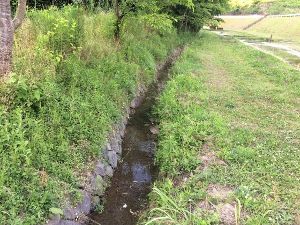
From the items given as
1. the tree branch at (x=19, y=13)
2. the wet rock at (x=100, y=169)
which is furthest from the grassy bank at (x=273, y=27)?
the tree branch at (x=19, y=13)

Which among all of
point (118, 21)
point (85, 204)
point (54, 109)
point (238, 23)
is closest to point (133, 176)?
point (85, 204)

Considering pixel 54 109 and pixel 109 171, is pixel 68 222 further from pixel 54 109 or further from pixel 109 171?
pixel 54 109

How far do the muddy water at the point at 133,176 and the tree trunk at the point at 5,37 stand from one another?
292 cm

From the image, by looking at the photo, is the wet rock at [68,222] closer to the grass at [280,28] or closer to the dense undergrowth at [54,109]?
the dense undergrowth at [54,109]

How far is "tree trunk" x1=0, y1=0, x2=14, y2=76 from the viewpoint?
6520mm

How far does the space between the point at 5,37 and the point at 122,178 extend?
3.42m

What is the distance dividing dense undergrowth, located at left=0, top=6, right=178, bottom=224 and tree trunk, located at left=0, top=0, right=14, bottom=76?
316 mm

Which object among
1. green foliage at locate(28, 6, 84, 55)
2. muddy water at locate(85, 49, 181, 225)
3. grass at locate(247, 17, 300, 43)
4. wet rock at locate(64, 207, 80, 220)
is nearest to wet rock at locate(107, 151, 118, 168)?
muddy water at locate(85, 49, 181, 225)

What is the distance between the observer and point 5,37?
21.7 ft

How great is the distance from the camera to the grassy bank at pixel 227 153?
5.65m

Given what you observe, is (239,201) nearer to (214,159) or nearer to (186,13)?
→ (214,159)

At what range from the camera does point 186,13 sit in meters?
26.0

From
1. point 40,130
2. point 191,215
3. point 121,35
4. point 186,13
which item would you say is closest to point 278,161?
point 191,215

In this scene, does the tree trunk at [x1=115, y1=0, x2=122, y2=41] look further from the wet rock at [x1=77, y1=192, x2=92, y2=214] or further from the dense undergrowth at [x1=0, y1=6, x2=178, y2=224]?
the wet rock at [x1=77, y1=192, x2=92, y2=214]
